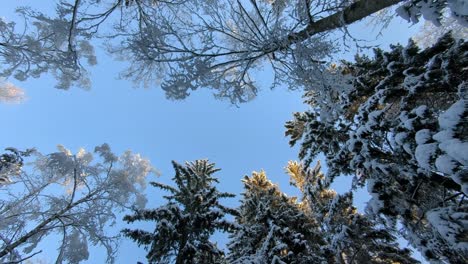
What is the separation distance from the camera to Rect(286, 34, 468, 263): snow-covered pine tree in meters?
4.15

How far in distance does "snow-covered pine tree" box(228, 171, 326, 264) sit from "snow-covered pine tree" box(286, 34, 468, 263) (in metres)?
2.37

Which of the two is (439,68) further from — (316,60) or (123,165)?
(123,165)

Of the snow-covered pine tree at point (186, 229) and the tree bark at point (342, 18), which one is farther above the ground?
the tree bark at point (342, 18)

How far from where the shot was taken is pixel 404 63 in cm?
661

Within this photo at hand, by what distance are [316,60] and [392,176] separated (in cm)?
250

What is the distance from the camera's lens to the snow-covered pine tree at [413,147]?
13.6 feet

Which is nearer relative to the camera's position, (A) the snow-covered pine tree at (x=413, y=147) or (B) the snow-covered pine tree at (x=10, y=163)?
(A) the snow-covered pine tree at (x=413, y=147)

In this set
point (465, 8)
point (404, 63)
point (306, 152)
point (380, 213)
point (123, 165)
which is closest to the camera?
point (465, 8)

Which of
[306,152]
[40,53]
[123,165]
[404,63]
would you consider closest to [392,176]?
[404,63]

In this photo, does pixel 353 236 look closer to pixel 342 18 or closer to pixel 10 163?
pixel 342 18

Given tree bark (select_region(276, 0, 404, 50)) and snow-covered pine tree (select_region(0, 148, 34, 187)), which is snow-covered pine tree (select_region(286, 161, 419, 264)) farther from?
snow-covered pine tree (select_region(0, 148, 34, 187))

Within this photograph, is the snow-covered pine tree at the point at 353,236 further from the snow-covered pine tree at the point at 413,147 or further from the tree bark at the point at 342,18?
the tree bark at the point at 342,18

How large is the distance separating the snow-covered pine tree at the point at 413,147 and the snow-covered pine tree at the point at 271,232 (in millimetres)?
2368

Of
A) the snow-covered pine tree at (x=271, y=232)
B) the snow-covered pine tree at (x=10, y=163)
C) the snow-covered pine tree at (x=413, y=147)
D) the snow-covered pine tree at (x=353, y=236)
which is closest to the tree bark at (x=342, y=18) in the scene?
the snow-covered pine tree at (x=413, y=147)
